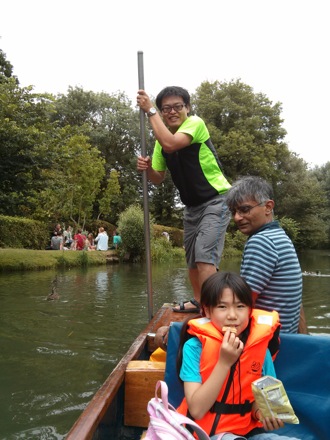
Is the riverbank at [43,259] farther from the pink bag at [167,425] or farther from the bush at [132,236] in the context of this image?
the pink bag at [167,425]

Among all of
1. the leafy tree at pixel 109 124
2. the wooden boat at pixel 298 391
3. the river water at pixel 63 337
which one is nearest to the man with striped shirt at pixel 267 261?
the wooden boat at pixel 298 391

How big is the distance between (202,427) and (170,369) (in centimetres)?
33

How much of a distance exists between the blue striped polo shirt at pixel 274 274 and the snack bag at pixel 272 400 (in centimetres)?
45

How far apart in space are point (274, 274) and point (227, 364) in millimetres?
540

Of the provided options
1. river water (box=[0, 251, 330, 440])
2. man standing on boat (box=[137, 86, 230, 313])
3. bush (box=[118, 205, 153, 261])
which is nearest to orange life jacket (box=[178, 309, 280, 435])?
man standing on boat (box=[137, 86, 230, 313])

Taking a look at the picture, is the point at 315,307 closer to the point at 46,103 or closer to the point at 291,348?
the point at 291,348

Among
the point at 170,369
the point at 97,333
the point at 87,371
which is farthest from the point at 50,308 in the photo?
the point at 170,369

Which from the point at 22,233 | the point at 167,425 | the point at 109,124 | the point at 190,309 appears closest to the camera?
the point at 167,425

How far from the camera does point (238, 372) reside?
60.7 inches

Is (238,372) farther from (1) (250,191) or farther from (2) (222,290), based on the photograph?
(1) (250,191)

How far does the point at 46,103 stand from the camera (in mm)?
11961

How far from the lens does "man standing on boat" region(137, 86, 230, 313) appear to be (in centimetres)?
284

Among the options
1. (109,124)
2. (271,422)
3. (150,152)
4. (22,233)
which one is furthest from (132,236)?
(271,422)

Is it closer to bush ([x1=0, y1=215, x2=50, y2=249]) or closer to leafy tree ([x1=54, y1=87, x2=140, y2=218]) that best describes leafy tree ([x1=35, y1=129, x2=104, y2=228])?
bush ([x1=0, y1=215, x2=50, y2=249])
